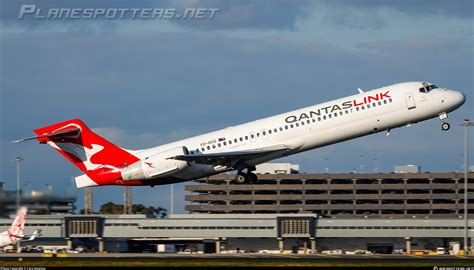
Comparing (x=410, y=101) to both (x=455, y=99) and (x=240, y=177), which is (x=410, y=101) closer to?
(x=455, y=99)

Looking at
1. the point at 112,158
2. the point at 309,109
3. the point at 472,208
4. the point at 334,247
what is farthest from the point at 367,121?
the point at 472,208

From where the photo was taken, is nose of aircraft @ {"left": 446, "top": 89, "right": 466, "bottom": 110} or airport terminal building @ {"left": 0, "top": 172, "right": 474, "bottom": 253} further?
airport terminal building @ {"left": 0, "top": 172, "right": 474, "bottom": 253}

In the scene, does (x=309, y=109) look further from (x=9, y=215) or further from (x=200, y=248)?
(x=200, y=248)

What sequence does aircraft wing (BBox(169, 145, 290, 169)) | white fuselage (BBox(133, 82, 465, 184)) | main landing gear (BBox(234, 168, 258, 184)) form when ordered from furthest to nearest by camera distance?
1. main landing gear (BBox(234, 168, 258, 184))
2. aircraft wing (BBox(169, 145, 290, 169))
3. white fuselage (BBox(133, 82, 465, 184))

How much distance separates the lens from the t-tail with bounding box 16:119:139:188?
192 feet

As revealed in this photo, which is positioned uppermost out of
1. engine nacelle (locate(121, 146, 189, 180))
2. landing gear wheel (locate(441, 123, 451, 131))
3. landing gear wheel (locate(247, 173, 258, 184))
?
landing gear wheel (locate(441, 123, 451, 131))

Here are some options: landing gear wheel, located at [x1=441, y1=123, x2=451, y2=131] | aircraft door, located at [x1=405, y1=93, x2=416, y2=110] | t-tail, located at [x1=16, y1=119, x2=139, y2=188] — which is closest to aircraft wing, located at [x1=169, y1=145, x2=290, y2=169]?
t-tail, located at [x1=16, y1=119, x2=139, y2=188]

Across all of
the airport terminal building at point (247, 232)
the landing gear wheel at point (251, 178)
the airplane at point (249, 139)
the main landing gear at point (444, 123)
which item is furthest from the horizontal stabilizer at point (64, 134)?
the airport terminal building at point (247, 232)

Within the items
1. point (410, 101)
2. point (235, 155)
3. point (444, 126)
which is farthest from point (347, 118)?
point (235, 155)

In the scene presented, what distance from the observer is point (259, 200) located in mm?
139625

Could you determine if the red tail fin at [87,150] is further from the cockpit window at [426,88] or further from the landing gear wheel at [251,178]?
the cockpit window at [426,88]

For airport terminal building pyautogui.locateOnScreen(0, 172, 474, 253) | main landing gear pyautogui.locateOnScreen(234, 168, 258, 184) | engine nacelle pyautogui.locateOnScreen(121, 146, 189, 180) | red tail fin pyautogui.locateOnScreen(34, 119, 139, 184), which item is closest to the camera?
engine nacelle pyautogui.locateOnScreen(121, 146, 189, 180)

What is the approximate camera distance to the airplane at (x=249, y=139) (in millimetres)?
54969

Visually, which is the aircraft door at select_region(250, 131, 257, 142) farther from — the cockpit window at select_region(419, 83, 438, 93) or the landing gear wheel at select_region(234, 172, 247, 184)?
the cockpit window at select_region(419, 83, 438, 93)
